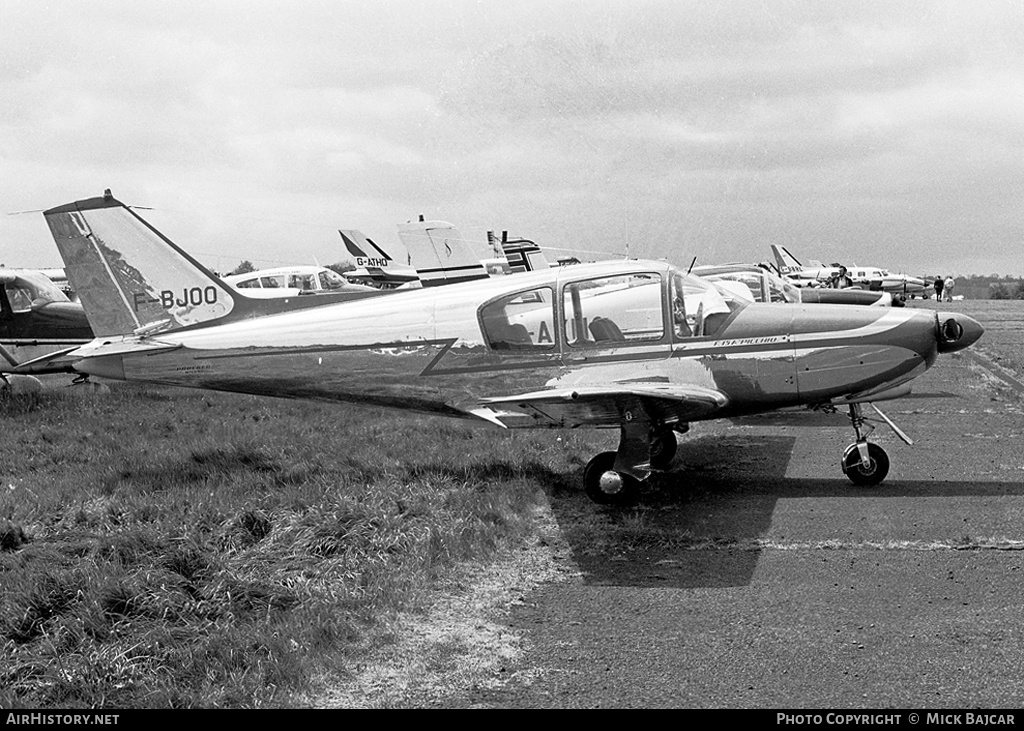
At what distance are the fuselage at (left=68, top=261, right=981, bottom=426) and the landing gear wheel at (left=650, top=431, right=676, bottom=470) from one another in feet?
4.32

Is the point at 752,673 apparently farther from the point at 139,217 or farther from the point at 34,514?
the point at 139,217

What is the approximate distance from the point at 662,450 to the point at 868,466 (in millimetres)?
1941

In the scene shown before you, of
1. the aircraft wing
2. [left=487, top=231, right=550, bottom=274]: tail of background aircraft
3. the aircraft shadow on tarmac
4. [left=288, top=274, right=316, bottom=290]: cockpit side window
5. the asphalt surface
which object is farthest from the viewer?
[left=487, top=231, right=550, bottom=274]: tail of background aircraft

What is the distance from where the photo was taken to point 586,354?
889 cm

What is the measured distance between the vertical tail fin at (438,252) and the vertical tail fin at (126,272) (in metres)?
28.8

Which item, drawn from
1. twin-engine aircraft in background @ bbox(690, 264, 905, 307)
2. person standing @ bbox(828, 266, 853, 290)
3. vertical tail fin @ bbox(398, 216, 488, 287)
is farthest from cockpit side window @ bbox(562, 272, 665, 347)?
person standing @ bbox(828, 266, 853, 290)

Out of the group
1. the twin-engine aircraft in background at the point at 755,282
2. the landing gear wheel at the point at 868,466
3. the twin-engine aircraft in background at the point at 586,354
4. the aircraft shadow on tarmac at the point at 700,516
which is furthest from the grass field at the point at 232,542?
the twin-engine aircraft in background at the point at 755,282

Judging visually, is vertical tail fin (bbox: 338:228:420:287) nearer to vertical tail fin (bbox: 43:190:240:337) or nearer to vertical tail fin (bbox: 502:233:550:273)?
vertical tail fin (bbox: 502:233:550:273)

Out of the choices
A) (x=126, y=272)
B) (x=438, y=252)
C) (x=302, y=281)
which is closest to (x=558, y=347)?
(x=126, y=272)

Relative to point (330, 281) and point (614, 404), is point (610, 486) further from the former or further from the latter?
point (330, 281)

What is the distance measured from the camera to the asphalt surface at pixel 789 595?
4609mm

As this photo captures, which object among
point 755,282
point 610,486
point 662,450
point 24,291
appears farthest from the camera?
point 24,291

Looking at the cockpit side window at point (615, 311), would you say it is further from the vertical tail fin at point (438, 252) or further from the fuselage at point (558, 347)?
the vertical tail fin at point (438, 252)

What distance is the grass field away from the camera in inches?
191
